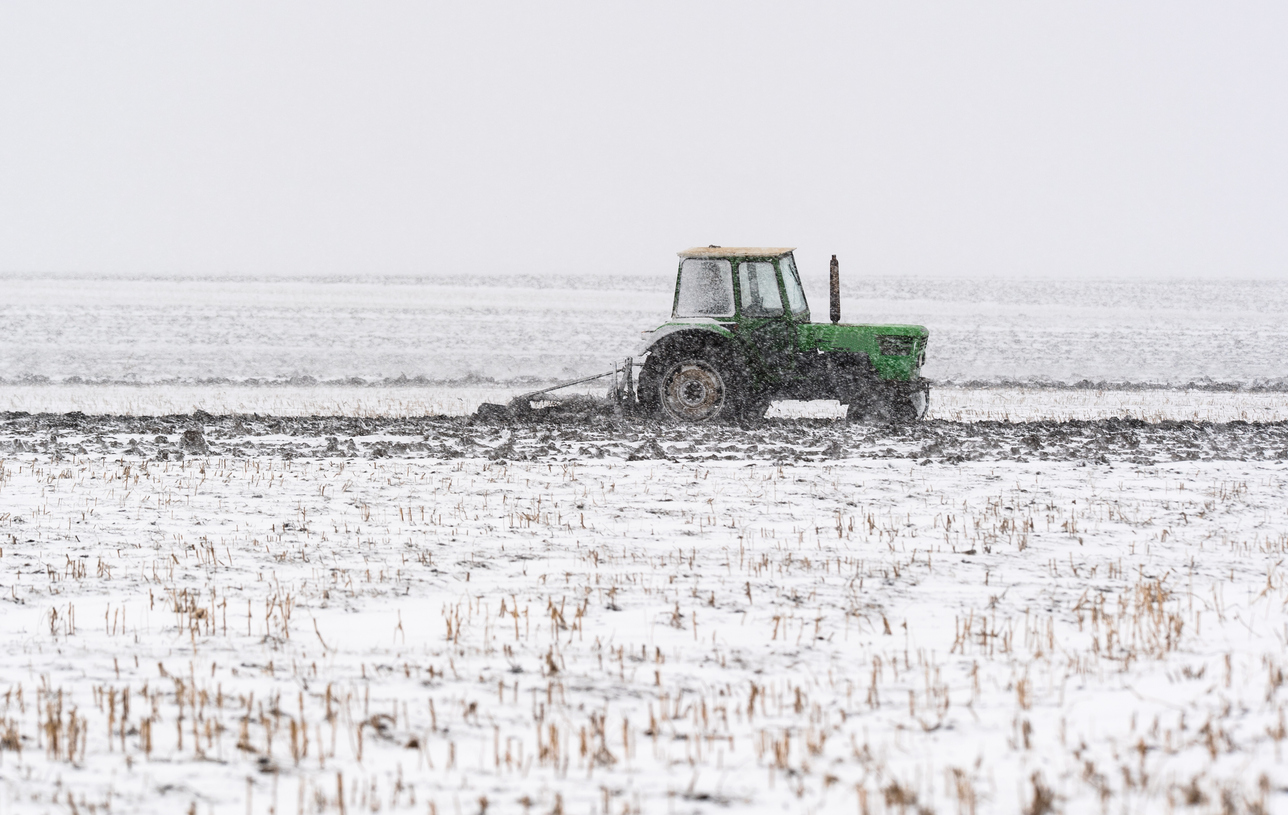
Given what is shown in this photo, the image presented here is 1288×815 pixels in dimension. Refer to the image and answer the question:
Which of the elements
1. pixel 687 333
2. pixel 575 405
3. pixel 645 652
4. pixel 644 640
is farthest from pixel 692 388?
pixel 645 652

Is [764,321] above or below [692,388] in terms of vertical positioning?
above

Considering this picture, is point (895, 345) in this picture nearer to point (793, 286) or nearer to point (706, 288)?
point (793, 286)

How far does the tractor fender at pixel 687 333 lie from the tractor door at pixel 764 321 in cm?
23

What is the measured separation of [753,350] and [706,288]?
30.8 inches

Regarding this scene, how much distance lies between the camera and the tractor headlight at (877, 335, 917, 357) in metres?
12.6

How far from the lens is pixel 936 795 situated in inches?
141

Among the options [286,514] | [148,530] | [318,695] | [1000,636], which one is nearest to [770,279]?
[286,514]

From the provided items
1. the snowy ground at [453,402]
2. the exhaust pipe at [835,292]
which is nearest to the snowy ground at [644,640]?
the exhaust pipe at [835,292]

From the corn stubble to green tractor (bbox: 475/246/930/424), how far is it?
3.75 m

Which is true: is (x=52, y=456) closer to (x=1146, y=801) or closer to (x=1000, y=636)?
(x=1000, y=636)

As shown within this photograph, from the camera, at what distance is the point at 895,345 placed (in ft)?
41.4

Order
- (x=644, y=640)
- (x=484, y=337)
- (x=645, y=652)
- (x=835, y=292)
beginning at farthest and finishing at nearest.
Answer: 1. (x=484, y=337)
2. (x=835, y=292)
3. (x=644, y=640)
4. (x=645, y=652)

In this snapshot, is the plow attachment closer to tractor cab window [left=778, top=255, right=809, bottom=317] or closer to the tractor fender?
the tractor fender

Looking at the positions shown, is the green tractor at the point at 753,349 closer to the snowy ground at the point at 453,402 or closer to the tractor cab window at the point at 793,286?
the tractor cab window at the point at 793,286
